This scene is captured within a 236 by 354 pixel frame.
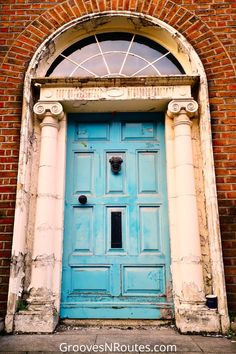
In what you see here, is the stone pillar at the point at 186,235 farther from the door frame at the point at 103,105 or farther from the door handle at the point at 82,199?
the door handle at the point at 82,199

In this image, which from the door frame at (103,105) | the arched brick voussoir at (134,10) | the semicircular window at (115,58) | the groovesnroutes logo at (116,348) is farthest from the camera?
the semicircular window at (115,58)

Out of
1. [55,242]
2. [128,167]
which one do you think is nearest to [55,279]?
[55,242]

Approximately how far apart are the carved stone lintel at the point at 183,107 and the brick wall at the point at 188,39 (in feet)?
0.77

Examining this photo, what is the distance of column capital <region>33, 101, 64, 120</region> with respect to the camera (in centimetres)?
391

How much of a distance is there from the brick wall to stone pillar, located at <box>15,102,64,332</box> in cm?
30

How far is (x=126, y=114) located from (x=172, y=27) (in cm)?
133

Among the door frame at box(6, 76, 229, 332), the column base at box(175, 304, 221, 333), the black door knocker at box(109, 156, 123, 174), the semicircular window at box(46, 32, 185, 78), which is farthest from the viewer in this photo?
the semicircular window at box(46, 32, 185, 78)

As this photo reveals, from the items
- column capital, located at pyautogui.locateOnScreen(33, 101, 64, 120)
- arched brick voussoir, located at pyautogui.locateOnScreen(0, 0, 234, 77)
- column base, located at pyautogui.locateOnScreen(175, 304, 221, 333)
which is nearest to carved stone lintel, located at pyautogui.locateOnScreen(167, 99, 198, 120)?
arched brick voussoir, located at pyautogui.locateOnScreen(0, 0, 234, 77)

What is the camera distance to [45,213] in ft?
11.9

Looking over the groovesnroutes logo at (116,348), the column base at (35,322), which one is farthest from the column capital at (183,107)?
the column base at (35,322)

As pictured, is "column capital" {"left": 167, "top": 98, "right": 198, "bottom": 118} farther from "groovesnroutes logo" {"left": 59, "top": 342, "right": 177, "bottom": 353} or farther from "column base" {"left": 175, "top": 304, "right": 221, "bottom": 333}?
"groovesnroutes logo" {"left": 59, "top": 342, "right": 177, "bottom": 353}

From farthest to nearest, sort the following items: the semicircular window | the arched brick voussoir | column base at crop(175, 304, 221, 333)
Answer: the semicircular window → the arched brick voussoir → column base at crop(175, 304, 221, 333)

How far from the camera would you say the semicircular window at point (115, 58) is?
14.2 ft

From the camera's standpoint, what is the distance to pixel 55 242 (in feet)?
12.1
